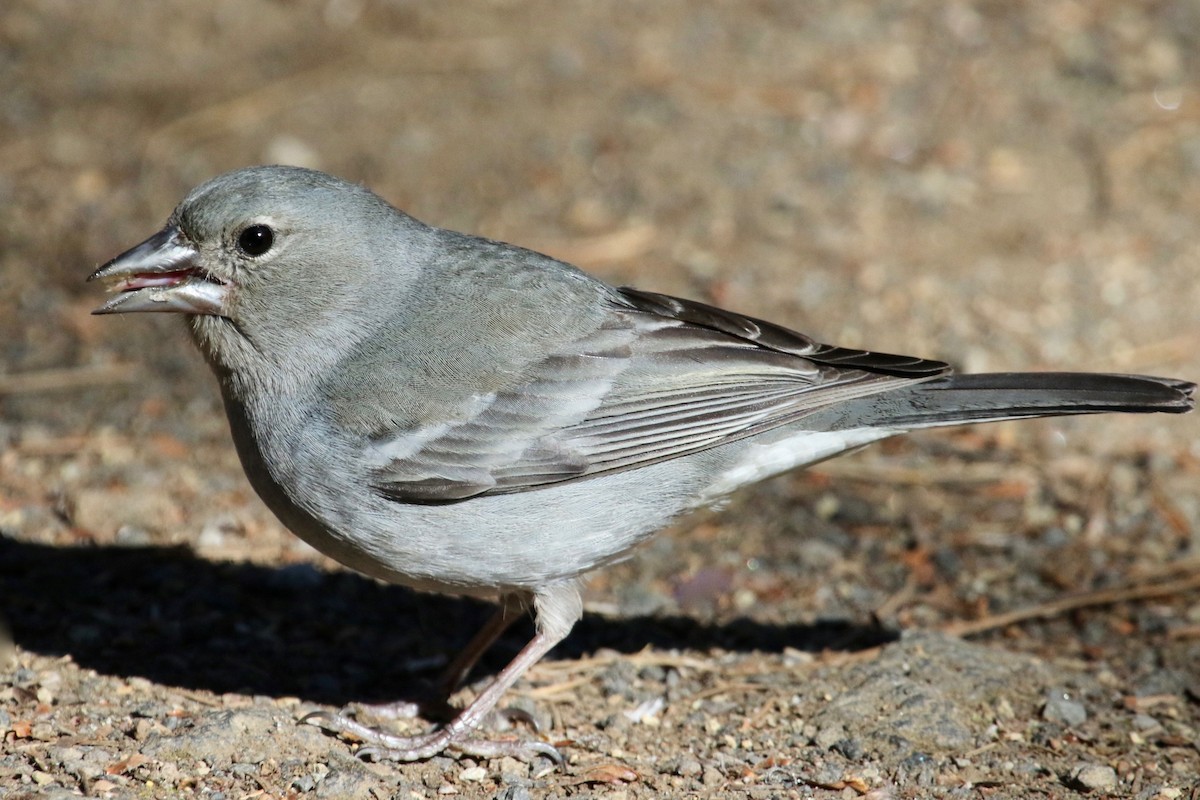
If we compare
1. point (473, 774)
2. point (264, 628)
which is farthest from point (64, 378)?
point (473, 774)

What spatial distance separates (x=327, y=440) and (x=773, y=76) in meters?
6.09

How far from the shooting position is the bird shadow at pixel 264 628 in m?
5.07

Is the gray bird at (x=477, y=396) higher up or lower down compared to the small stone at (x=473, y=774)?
higher up

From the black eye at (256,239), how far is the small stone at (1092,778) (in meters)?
3.31

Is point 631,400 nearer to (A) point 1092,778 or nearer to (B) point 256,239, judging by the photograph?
(B) point 256,239

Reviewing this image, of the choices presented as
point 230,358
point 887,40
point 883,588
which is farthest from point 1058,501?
point 887,40

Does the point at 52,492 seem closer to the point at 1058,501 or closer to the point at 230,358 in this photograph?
the point at 230,358

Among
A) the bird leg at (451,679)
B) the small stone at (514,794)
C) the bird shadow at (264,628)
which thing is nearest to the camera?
the small stone at (514,794)

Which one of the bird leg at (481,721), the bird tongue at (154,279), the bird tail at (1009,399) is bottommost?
the bird leg at (481,721)

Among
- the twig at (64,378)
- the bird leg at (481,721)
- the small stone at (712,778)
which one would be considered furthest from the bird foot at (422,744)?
the twig at (64,378)

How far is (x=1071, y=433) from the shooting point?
6.95 m

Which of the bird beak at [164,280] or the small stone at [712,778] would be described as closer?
the small stone at [712,778]

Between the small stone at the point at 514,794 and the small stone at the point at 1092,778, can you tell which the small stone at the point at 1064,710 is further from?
the small stone at the point at 514,794

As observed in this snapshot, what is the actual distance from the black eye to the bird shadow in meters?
1.64
